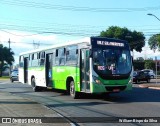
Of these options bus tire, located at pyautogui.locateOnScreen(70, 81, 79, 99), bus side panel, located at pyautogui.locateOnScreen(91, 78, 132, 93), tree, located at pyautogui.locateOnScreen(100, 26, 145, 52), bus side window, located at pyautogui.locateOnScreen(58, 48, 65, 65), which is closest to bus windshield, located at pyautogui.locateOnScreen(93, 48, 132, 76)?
bus side panel, located at pyautogui.locateOnScreen(91, 78, 132, 93)

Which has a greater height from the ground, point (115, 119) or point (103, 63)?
point (103, 63)

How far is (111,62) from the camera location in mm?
19594

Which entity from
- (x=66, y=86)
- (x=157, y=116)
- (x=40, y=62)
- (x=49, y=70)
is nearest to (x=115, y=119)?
(x=157, y=116)

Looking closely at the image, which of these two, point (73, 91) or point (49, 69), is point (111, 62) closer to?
point (73, 91)

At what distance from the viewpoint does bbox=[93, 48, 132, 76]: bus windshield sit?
A: 19422 millimetres

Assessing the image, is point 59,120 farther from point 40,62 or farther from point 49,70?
point 40,62

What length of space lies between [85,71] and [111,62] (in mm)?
1405

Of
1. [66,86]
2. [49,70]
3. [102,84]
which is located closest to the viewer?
[102,84]

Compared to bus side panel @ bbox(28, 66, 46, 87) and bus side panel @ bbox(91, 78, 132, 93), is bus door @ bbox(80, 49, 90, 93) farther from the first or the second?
bus side panel @ bbox(28, 66, 46, 87)

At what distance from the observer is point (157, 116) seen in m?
13.6

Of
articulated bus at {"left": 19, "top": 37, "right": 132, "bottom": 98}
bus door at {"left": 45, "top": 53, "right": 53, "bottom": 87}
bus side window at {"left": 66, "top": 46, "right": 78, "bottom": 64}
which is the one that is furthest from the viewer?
→ bus door at {"left": 45, "top": 53, "right": 53, "bottom": 87}

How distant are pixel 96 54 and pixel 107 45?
810mm

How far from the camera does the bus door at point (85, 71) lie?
1977 cm

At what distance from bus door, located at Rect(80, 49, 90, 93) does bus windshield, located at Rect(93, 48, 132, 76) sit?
61 cm
